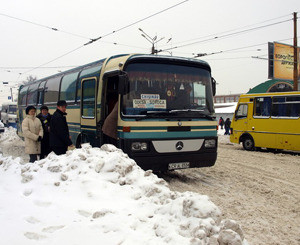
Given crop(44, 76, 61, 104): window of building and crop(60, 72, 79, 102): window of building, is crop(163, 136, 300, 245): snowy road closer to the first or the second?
crop(60, 72, 79, 102): window of building

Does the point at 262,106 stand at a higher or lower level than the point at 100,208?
higher

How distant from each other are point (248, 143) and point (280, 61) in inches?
816

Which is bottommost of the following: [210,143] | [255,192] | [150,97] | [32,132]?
[255,192]

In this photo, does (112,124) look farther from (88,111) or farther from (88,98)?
(88,98)

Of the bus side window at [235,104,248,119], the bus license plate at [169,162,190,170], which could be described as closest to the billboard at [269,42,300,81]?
the bus side window at [235,104,248,119]

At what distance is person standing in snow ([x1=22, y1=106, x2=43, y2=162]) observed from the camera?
7.62m

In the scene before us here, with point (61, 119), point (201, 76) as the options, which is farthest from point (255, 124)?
point (61, 119)

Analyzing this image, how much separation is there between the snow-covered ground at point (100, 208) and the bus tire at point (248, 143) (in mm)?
11735

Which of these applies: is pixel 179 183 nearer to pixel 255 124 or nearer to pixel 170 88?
pixel 170 88

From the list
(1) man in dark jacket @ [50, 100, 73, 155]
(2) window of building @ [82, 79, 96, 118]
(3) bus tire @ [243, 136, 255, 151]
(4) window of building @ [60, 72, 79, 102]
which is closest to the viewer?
(1) man in dark jacket @ [50, 100, 73, 155]

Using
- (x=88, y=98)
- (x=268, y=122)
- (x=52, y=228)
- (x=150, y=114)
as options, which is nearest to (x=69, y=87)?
(x=88, y=98)

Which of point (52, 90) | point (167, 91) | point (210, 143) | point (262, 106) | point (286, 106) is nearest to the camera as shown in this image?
point (167, 91)

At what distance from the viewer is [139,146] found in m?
7.00

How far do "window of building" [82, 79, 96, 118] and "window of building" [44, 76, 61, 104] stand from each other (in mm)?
3218
